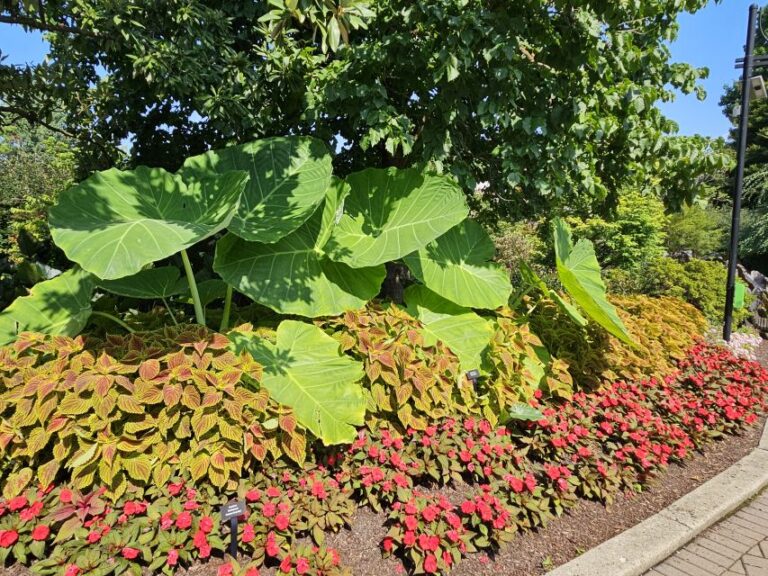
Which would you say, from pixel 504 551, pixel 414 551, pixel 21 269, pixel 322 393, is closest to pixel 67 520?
pixel 322 393

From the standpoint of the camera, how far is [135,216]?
251 cm

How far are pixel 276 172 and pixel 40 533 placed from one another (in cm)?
216

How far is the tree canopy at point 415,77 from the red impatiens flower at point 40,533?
2.28 metres

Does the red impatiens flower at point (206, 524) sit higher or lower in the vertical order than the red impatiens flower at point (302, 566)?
higher

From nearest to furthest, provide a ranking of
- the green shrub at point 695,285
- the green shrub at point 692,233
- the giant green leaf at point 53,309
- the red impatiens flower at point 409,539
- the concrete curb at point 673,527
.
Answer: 1. the red impatiens flower at point 409,539
2. the concrete curb at point 673,527
3. the giant green leaf at point 53,309
4. the green shrub at point 695,285
5. the green shrub at point 692,233

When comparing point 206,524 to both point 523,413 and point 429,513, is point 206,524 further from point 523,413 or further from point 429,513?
point 523,413

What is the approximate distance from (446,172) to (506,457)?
180 cm

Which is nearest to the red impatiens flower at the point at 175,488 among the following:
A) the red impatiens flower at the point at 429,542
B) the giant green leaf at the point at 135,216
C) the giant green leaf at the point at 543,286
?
the giant green leaf at the point at 135,216

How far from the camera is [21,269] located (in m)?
3.25

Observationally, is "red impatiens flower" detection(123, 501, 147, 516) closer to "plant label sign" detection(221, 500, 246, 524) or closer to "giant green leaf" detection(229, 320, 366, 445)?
"plant label sign" detection(221, 500, 246, 524)

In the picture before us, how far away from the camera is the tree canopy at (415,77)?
2.90m

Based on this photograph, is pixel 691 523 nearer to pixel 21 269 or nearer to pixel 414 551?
pixel 414 551

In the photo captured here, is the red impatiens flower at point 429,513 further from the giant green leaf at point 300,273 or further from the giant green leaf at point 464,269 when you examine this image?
the giant green leaf at point 464,269

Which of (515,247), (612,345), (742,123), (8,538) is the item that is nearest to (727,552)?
(612,345)
